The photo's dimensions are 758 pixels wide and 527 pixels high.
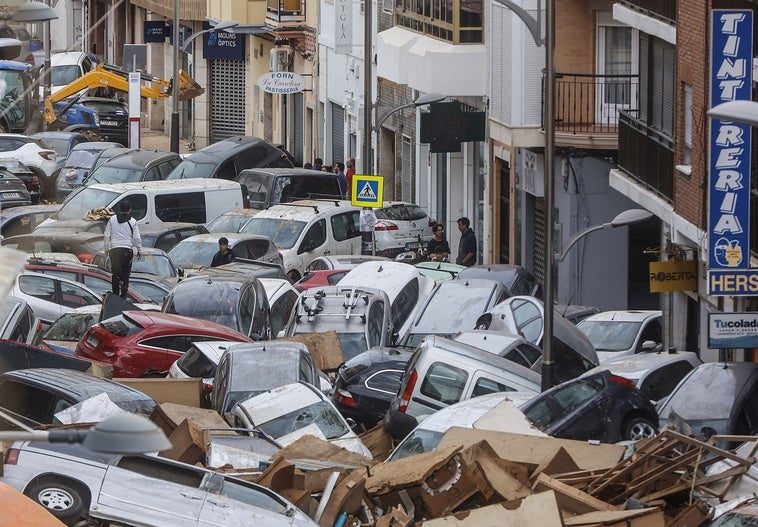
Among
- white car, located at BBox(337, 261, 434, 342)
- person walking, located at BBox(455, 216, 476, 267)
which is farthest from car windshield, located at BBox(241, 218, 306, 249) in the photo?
white car, located at BBox(337, 261, 434, 342)

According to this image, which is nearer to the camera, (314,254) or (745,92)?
(745,92)

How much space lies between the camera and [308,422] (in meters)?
16.7

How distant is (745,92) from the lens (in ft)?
66.3

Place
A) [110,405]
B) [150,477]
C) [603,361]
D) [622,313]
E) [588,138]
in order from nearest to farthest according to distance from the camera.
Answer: [150,477]
[110,405]
[603,361]
[622,313]
[588,138]

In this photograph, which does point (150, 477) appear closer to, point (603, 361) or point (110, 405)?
point (110, 405)

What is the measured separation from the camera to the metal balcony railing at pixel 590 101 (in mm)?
31172

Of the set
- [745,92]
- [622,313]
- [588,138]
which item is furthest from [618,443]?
[588,138]

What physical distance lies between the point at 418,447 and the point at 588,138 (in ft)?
51.2

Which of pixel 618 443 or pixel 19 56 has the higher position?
pixel 19 56

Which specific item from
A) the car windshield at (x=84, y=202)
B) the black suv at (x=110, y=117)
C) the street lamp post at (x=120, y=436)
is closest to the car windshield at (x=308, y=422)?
the street lamp post at (x=120, y=436)

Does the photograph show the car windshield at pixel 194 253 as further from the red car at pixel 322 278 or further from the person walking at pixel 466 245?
the person walking at pixel 466 245

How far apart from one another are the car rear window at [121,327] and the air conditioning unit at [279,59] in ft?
114

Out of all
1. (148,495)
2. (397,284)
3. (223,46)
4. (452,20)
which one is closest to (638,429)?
(148,495)

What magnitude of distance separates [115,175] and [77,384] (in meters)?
22.8
